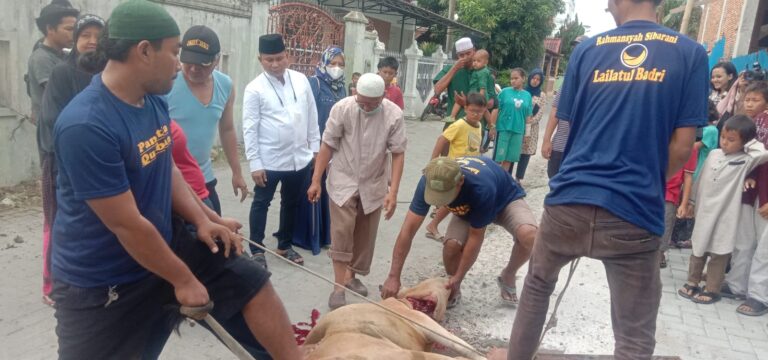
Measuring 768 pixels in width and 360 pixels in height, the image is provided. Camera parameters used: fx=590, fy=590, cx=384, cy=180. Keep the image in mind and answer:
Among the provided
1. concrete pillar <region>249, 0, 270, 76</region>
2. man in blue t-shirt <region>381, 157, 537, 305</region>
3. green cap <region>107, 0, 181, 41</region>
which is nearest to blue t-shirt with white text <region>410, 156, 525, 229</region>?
man in blue t-shirt <region>381, 157, 537, 305</region>

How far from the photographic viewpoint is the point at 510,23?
21734mm

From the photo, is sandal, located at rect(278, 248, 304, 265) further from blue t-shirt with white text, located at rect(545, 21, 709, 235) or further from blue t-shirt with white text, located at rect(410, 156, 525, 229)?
blue t-shirt with white text, located at rect(545, 21, 709, 235)

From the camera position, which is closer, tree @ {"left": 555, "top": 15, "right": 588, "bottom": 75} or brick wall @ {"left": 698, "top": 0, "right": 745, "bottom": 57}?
brick wall @ {"left": 698, "top": 0, "right": 745, "bottom": 57}

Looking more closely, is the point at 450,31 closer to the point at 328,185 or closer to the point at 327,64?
the point at 327,64

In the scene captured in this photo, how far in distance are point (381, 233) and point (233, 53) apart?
4506 mm

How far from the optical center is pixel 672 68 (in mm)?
2359

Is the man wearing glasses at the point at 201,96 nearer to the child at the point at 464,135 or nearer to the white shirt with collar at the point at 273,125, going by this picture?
the white shirt with collar at the point at 273,125

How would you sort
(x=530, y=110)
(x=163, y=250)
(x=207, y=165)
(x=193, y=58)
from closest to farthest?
1. (x=163, y=250)
2. (x=193, y=58)
3. (x=207, y=165)
4. (x=530, y=110)

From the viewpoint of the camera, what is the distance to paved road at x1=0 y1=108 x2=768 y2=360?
352cm

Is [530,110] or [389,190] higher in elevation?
[530,110]

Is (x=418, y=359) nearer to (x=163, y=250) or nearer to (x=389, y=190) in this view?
(x=163, y=250)

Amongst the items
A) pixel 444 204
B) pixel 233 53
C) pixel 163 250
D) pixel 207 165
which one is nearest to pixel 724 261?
pixel 444 204

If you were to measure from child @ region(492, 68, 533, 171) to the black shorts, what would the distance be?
579 centimetres

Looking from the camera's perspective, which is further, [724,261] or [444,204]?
[724,261]
